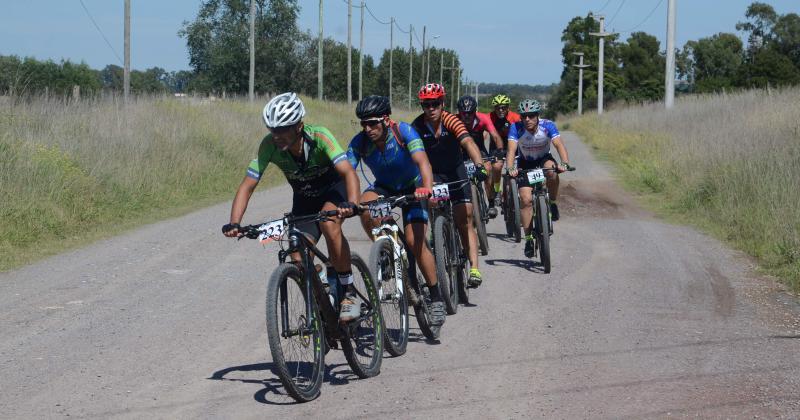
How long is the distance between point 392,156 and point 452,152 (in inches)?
97.3

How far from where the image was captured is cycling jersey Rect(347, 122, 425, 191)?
7359 millimetres

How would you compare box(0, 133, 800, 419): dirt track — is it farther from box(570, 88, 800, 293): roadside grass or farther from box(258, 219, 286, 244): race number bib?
box(258, 219, 286, 244): race number bib

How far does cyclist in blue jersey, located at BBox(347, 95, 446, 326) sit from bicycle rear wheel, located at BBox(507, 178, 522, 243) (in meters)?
4.06

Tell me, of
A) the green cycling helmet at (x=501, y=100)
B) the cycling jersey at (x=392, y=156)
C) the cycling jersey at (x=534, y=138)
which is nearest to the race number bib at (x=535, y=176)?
the cycling jersey at (x=534, y=138)

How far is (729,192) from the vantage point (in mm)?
15133

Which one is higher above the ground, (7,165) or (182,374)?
(7,165)

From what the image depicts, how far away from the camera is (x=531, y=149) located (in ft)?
37.5

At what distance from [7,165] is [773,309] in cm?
1025

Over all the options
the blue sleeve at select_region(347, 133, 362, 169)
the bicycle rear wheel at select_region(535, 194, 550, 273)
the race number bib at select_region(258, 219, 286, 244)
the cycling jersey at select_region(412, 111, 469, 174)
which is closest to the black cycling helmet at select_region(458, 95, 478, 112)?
the bicycle rear wheel at select_region(535, 194, 550, 273)

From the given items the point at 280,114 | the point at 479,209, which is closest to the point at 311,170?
the point at 280,114

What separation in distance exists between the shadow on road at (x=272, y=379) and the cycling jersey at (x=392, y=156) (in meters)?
1.52

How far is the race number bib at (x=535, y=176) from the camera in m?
10.6

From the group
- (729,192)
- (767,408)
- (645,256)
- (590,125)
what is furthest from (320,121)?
(767,408)

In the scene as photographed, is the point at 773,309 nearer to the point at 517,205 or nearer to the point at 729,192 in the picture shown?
the point at 517,205
